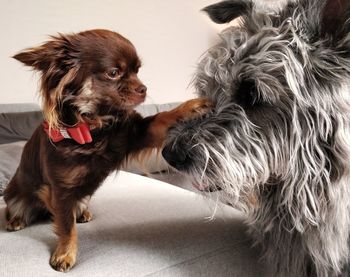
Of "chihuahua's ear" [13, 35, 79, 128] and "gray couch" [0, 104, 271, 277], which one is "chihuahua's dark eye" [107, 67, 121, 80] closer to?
"chihuahua's ear" [13, 35, 79, 128]

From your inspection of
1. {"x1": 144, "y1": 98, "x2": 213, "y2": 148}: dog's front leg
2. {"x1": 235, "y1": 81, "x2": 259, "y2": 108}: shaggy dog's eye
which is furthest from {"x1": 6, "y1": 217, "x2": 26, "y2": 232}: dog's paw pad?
{"x1": 235, "y1": 81, "x2": 259, "y2": 108}: shaggy dog's eye

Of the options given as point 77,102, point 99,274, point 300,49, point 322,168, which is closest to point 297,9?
point 300,49

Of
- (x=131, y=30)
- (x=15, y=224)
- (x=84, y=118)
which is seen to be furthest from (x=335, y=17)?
(x=131, y=30)

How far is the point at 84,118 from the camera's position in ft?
3.14

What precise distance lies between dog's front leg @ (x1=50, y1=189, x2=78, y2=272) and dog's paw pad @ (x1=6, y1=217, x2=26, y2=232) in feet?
0.71

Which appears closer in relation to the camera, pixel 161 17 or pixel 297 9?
pixel 297 9

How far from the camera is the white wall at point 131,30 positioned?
2236 mm

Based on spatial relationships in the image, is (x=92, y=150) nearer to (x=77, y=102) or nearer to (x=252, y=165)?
(x=77, y=102)

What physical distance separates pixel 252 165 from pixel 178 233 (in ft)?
1.19

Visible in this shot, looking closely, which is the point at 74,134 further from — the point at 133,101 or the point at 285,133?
the point at 285,133

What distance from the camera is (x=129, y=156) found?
Answer: 3.45ft

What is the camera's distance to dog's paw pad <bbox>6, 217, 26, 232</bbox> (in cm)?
110

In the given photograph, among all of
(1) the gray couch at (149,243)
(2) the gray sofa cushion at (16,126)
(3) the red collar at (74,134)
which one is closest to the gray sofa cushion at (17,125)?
(2) the gray sofa cushion at (16,126)

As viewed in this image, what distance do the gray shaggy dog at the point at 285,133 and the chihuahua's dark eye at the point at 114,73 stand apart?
25 cm
